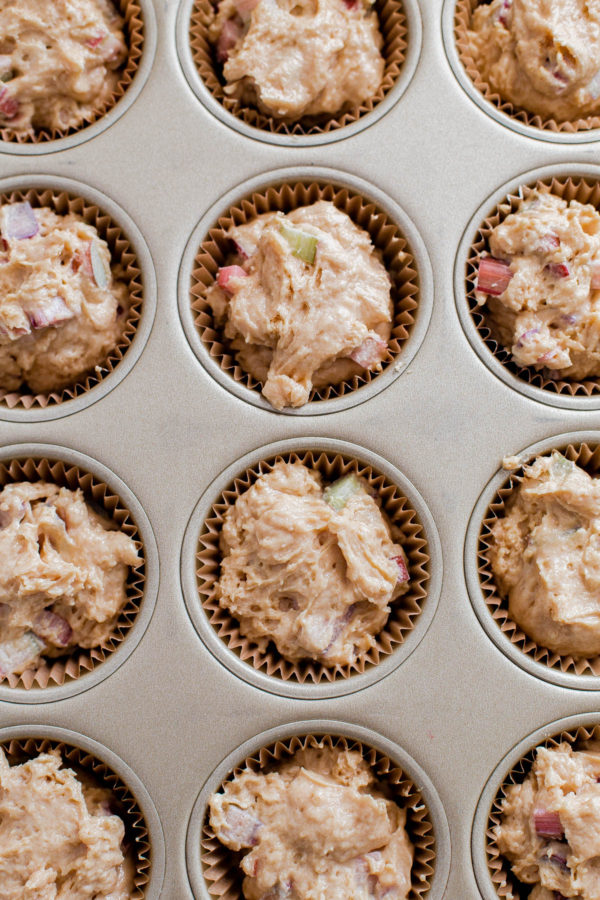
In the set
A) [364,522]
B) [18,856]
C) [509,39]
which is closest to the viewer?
[18,856]

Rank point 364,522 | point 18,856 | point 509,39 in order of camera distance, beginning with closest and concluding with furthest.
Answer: point 18,856 → point 364,522 → point 509,39

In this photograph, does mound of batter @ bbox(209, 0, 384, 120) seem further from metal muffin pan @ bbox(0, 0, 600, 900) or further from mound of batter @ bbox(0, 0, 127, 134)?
mound of batter @ bbox(0, 0, 127, 134)

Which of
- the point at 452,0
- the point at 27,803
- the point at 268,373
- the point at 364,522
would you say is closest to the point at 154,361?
the point at 268,373

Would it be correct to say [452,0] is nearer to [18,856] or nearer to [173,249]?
[173,249]

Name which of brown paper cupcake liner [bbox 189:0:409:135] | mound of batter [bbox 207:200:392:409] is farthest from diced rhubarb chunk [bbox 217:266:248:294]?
brown paper cupcake liner [bbox 189:0:409:135]

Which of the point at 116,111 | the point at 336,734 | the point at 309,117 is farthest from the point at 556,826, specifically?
the point at 116,111

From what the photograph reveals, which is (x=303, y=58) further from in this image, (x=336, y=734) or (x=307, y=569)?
(x=336, y=734)
